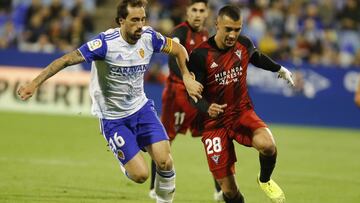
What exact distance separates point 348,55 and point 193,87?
650 inches

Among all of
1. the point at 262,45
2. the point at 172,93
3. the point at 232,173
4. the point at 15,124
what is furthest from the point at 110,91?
the point at 262,45

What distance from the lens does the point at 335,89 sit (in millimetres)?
21594

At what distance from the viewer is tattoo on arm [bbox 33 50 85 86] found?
8.18 meters

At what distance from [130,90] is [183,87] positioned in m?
2.41

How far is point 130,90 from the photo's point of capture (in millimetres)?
8883

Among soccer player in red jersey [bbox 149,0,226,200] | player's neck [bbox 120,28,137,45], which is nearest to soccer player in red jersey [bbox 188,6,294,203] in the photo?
player's neck [bbox 120,28,137,45]

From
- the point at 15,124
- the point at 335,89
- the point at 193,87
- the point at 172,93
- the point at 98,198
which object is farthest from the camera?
the point at 335,89

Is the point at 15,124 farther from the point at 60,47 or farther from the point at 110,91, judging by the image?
the point at 110,91

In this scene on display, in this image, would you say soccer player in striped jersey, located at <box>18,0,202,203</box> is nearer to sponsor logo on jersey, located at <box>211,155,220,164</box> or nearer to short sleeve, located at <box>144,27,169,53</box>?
short sleeve, located at <box>144,27,169,53</box>

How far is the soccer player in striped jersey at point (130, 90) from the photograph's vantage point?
8578 mm

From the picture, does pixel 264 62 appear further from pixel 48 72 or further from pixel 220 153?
pixel 48 72

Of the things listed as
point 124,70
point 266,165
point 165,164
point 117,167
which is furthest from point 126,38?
point 117,167

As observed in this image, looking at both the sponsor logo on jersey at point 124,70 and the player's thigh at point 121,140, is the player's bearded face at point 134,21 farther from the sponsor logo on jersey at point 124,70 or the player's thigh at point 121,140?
the player's thigh at point 121,140

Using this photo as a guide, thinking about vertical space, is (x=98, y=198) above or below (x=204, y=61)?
below
